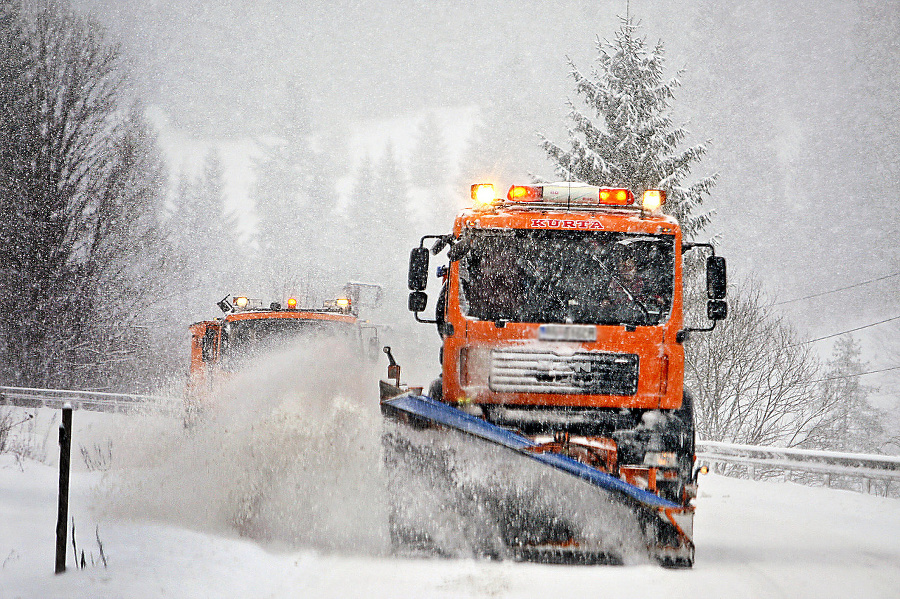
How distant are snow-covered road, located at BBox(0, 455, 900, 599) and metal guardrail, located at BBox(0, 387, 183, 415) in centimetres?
1144

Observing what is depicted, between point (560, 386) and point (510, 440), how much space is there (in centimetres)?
109

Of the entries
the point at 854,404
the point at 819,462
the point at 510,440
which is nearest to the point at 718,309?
the point at 510,440

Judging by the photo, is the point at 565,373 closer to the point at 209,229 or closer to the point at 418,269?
the point at 418,269

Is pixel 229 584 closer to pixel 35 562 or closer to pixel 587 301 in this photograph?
pixel 35 562

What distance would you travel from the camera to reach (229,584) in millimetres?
4508

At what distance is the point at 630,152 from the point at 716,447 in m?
7.19

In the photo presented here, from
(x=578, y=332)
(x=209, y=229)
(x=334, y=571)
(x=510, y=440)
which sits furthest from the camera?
(x=209, y=229)

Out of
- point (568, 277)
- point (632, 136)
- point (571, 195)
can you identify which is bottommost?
point (568, 277)

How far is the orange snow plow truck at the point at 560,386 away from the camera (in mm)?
5090

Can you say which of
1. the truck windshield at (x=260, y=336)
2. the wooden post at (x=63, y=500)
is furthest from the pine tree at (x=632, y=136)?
the wooden post at (x=63, y=500)

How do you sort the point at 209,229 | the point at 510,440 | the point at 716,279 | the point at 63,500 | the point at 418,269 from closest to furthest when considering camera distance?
the point at 63,500 → the point at 510,440 → the point at 716,279 → the point at 418,269 → the point at 209,229

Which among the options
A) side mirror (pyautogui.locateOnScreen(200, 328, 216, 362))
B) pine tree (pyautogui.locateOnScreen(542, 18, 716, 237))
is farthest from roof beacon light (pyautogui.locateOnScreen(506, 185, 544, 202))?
pine tree (pyautogui.locateOnScreen(542, 18, 716, 237))

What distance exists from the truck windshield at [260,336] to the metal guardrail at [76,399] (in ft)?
21.3

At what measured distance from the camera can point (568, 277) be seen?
6.53 m
